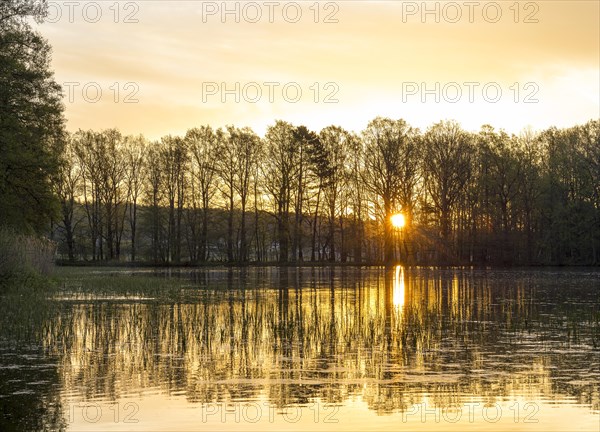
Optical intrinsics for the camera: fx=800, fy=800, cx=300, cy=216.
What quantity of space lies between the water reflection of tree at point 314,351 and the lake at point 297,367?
0.17 ft

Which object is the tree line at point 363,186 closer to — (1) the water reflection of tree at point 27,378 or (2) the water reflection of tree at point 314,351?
(2) the water reflection of tree at point 314,351

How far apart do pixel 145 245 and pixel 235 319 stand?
319 ft

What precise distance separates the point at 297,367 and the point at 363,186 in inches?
3510

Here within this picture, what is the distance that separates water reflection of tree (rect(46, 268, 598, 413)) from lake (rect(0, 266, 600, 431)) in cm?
5

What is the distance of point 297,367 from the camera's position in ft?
63.0

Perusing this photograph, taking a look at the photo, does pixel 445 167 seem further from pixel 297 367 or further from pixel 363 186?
pixel 297 367

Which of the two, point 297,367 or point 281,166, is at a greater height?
point 281,166

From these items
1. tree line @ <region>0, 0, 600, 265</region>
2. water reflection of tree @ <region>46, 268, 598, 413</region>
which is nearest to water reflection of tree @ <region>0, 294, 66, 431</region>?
water reflection of tree @ <region>46, 268, 598, 413</region>

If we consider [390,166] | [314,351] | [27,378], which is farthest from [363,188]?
[27,378]

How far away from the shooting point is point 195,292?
1817 inches

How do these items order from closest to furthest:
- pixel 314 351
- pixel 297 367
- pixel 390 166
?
pixel 297 367 < pixel 314 351 < pixel 390 166

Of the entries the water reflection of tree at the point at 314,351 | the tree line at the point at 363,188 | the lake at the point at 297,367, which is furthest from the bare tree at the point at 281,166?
the lake at the point at 297,367

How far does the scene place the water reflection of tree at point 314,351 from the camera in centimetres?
1650

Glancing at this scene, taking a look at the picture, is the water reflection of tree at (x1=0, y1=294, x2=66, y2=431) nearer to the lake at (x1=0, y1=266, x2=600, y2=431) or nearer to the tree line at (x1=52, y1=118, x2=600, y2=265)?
the lake at (x1=0, y1=266, x2=600, y2=431)
